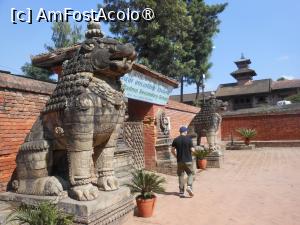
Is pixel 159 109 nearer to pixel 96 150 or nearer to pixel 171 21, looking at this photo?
pixel 96 150

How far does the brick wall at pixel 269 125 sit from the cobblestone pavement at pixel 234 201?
A: 13.8 metres

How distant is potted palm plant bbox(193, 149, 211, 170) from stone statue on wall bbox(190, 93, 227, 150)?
0.83 meters

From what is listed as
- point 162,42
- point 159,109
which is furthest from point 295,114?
point 159,109

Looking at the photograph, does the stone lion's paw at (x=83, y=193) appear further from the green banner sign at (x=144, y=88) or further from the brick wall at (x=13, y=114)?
the green banner sign at (x=144, y=88)

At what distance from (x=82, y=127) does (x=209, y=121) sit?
8502mm

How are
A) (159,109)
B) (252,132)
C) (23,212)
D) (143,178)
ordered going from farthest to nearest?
(252,132) → (159,109) → (143,178) → (23,212)

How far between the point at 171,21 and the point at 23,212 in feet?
51.0

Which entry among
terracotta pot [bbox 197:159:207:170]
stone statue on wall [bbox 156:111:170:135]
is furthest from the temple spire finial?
terracotta pot [bbox 197:159:207:170]

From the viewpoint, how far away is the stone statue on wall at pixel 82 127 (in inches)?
155

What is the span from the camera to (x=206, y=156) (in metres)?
11.3

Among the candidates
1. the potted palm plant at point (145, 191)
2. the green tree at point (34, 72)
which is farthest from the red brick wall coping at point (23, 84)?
the green tree at point (34, 72)

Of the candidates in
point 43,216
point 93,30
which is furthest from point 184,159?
point 43,216

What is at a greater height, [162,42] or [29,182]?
[162,42]

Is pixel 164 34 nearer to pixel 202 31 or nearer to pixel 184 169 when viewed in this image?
pixel 202 31
